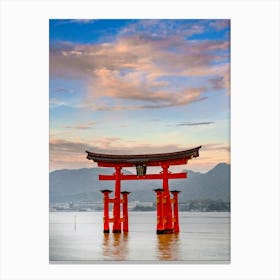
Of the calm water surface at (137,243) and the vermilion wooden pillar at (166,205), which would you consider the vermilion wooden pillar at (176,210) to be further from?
the calm water surface at (137,243)

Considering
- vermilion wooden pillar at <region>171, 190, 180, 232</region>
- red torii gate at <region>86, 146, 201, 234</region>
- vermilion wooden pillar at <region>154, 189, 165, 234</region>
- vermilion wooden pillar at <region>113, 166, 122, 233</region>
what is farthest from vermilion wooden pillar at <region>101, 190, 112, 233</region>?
vermilion wooden pillar at <region>171, 190, 180, 232</region>

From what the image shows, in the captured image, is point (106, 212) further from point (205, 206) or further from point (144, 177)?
point (205, 206)

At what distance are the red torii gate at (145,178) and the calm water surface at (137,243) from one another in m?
0.37

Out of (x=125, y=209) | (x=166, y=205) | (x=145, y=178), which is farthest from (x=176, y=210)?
(x=125, y=209)

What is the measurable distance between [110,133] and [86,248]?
1211 millimetres

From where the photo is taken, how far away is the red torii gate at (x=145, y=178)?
666 centimetres

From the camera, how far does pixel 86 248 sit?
239 inches

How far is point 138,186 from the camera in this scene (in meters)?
7.09

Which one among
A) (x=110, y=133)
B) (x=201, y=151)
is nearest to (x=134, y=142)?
(x=110, y=133)

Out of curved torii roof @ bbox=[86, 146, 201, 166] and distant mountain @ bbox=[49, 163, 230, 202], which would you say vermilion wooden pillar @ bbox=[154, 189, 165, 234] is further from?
curved torii roof @ bbox=[86, 146, 201, 166]

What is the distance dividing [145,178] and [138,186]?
0.41 ft

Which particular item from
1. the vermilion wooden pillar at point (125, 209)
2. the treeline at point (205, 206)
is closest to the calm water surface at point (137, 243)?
the treeline at point (205, 206)

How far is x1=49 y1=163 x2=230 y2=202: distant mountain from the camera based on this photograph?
6.10m
